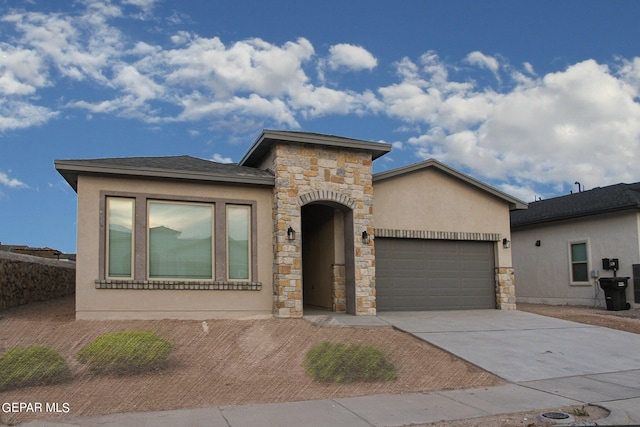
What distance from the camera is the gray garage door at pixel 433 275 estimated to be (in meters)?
15.3

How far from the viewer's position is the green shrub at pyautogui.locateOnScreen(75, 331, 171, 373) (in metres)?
9.21

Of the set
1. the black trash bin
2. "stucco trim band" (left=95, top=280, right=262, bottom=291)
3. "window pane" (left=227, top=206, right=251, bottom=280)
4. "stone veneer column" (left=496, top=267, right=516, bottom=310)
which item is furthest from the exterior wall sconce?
the black trash bin

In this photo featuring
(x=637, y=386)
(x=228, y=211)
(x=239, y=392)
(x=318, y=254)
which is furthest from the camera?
(x=318, y=254)

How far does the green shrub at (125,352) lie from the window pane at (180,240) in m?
2.32

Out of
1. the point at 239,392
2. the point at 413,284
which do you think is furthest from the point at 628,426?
the point at 413,284

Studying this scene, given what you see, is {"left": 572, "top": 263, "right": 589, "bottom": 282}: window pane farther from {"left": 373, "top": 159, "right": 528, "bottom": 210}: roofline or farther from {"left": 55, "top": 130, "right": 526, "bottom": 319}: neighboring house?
{"left": 55, "top": 130, "right": 526, "bottom": 319}: neighboring house

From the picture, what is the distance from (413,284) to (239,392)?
8060mm

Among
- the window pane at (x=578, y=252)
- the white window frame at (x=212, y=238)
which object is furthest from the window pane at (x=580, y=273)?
the white window frame at (x=212, y=238)

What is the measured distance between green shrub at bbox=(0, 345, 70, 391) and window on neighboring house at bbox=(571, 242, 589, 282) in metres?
16.8

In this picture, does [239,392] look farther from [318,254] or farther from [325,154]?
[318,254]

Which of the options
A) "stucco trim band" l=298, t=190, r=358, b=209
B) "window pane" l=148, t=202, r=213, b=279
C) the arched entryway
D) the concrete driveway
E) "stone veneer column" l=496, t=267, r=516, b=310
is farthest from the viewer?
"stone veneer column" l=496, t=267, r=516, b=310

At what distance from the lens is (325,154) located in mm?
14023

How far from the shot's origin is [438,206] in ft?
52.5

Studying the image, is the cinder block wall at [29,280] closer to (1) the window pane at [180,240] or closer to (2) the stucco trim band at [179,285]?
(2) the stucco trim band at [179,285]
